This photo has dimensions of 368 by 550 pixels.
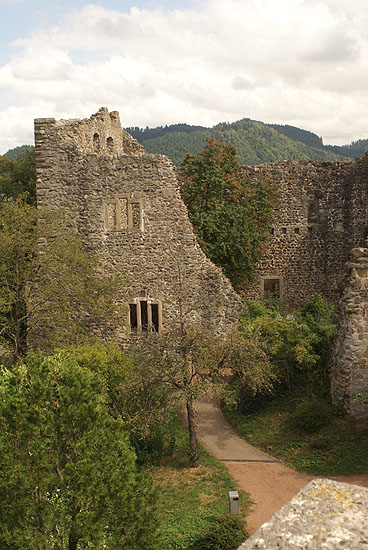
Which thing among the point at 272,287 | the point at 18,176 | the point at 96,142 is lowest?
the point at 272,287

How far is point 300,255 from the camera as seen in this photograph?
23797 millimetres

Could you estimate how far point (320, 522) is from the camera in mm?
3277

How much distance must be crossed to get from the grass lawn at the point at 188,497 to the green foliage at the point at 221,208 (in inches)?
384

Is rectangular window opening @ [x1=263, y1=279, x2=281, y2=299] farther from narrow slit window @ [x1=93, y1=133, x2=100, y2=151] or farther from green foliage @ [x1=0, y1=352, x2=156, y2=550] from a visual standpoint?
green foliage @ [x1=0, y1=352, x2=156, y2=550]

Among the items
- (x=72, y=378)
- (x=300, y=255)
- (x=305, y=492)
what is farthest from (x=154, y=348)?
(x=300, y=255)

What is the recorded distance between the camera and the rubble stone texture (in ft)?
9.96

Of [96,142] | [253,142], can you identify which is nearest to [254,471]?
[96,142]

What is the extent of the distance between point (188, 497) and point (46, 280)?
9138 mm

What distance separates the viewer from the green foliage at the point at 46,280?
1739cm

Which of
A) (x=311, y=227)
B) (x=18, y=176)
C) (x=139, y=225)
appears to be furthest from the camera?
(x=18, y=176)

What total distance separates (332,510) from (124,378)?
40.0 ft

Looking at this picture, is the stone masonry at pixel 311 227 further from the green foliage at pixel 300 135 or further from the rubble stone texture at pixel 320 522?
the green foliage at pixel 300 135

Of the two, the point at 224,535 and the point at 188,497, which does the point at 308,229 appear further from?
the point at 224,535

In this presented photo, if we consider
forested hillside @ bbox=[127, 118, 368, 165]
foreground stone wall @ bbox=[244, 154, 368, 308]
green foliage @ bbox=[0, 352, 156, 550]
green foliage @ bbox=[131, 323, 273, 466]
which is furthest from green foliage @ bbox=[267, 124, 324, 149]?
green foliage @ bbox=[0, 352, 156, 550]
